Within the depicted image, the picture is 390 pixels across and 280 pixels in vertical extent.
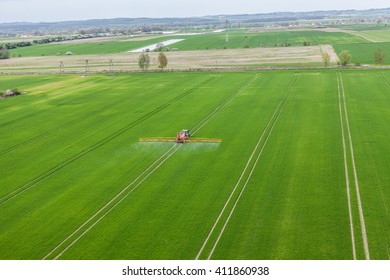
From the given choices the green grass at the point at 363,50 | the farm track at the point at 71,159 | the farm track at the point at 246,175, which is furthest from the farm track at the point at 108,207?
the green grass at the point at 363,50

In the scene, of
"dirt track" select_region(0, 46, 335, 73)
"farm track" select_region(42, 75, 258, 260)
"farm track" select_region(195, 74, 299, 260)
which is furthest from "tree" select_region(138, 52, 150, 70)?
"farm track" select_region(42, 75, 258, 260)

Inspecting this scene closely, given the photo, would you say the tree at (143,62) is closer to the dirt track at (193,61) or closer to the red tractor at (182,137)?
the dirt track at (193,61)

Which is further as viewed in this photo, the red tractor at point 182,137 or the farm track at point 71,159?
the red tractor at point 182,137

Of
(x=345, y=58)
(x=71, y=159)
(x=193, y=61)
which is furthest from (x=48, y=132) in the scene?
(x=193, y=61)

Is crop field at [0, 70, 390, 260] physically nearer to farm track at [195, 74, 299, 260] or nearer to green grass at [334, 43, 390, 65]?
farm track at [195, 74, 299, 260]

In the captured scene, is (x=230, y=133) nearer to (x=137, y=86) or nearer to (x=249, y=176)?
(x=249, y=176)

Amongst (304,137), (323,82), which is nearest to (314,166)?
(304,137)
